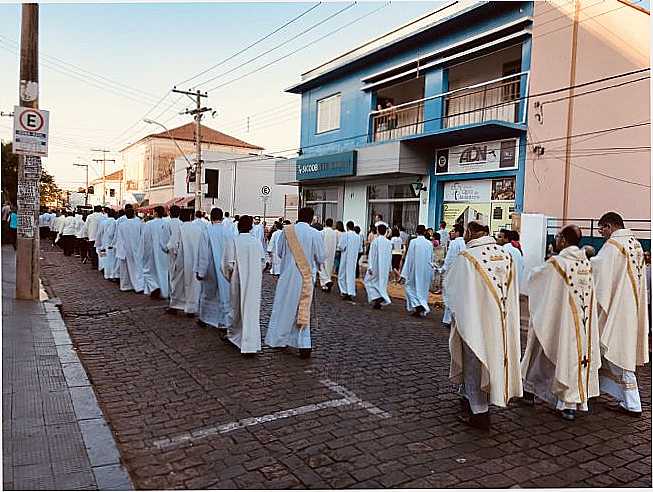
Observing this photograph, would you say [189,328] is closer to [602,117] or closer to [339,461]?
[339,461]

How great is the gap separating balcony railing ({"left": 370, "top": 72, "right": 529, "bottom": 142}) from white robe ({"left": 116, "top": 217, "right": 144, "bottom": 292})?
950cm

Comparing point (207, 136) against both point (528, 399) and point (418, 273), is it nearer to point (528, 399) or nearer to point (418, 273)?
point (418, 273)

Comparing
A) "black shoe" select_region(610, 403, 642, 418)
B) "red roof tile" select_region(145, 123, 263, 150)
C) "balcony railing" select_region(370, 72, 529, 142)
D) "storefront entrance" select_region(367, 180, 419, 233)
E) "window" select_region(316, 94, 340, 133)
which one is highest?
"red roof tile" select_region(145, 123, 263, 150)

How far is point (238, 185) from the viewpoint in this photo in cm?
4403

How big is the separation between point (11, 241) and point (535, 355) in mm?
22885

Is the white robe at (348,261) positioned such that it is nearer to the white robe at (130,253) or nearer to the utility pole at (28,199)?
the white robe at (130,253)

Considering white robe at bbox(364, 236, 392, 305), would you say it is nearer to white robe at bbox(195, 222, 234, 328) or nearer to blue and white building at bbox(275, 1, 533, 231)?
white robe at bbox(195, 222, 234, 328)

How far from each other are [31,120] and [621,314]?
9211 millimetres

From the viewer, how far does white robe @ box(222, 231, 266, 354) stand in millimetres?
7617

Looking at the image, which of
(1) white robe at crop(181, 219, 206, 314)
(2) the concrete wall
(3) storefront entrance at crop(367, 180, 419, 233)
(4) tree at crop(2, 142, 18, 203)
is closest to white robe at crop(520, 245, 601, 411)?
(1) white robe at crop(181, 219, 206, 314)

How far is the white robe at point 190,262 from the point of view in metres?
10.3

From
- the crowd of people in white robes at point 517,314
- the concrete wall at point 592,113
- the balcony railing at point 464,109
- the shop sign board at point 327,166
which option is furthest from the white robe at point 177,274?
the shop sign board at point 327,166

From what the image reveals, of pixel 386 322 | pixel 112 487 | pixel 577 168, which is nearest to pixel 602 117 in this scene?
pixel 577 168

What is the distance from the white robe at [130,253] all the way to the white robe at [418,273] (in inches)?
229
